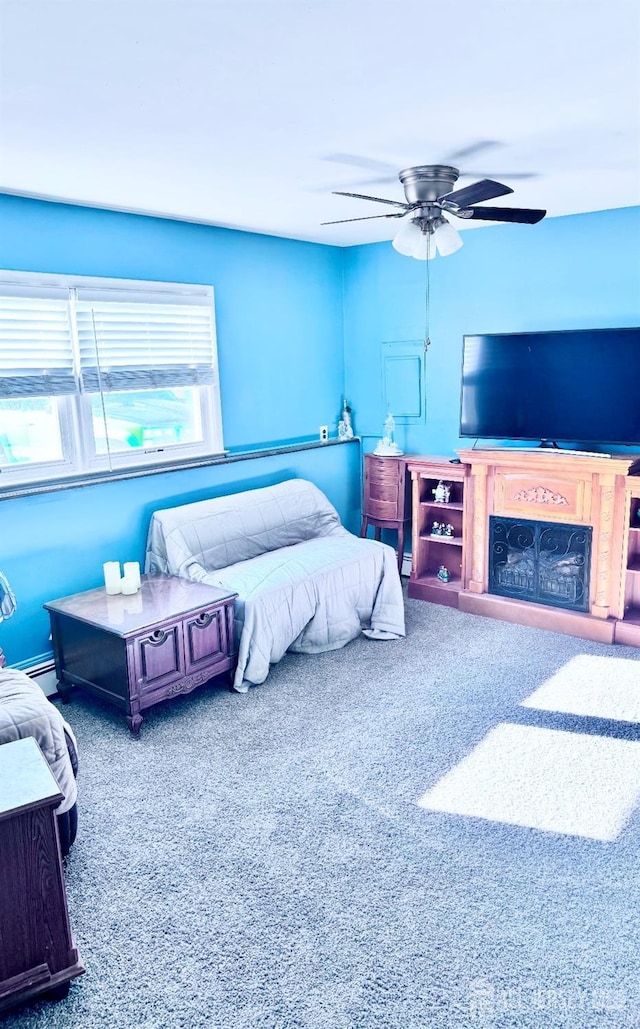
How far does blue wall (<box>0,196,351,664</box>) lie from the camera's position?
3391 mm

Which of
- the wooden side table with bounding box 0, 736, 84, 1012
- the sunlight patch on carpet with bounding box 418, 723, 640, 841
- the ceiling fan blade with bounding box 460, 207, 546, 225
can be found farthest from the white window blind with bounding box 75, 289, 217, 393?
the sunlight patch on carpet with bounding box 418, 723, 640, 841

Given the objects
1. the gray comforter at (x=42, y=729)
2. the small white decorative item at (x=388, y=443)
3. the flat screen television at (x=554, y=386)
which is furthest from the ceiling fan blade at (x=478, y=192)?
the gray comforter at (x=42, y=729)

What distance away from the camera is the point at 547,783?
2.68 m

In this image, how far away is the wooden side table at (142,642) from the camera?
306cm

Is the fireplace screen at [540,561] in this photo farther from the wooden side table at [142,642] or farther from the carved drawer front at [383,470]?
the wooden side table at [142,642]

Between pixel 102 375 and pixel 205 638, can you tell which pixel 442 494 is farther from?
pixel 102 375

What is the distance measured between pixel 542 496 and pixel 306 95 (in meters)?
2.65

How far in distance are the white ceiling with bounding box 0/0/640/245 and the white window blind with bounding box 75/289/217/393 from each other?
563mm

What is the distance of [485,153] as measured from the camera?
2.80 metres

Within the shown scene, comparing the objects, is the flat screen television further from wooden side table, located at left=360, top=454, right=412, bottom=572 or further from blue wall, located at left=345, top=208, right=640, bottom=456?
wooden side table, located at left=360, top=454, right=412, bottom=572

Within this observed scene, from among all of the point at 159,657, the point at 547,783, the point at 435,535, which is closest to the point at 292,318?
the point at 435,535

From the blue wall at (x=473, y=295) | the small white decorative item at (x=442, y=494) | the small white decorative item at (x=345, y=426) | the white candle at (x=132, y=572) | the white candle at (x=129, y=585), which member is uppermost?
the blue wall at (x=473, y=295)

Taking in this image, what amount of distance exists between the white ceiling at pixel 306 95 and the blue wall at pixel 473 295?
685mm

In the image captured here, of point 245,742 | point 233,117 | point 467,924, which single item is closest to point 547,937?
point 467,924
